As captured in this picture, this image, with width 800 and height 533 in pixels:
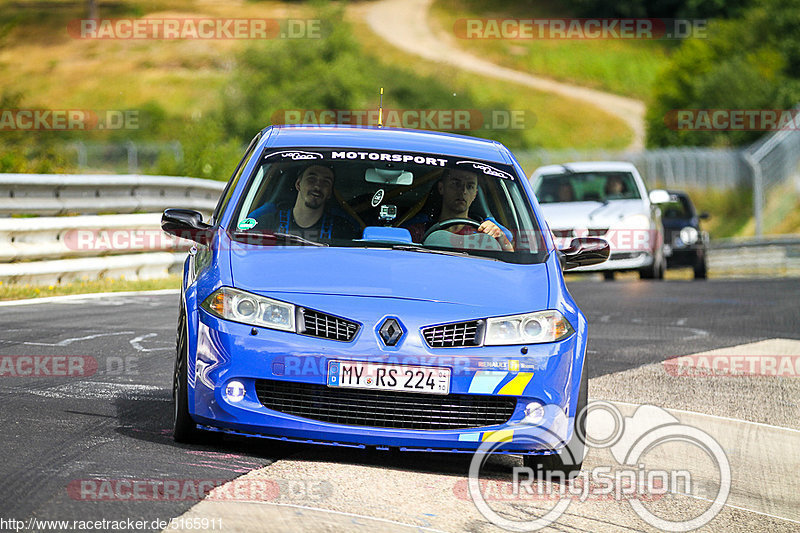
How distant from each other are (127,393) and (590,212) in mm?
11583

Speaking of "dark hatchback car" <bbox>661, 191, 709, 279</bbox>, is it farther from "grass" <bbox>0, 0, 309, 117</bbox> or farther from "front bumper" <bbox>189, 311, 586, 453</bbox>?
"grass" <bbox>0, 0, 309, 117</bbox>

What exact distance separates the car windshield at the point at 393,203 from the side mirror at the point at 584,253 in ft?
0.82

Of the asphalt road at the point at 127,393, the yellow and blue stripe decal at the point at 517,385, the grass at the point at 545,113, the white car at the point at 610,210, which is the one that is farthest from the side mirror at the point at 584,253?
the grass at the point at 545,113

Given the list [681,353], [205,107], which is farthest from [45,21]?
[681,353]

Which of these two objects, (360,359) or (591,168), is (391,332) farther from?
(591,168)

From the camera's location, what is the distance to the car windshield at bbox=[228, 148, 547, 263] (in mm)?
6762

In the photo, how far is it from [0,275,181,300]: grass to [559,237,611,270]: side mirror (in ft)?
23.6

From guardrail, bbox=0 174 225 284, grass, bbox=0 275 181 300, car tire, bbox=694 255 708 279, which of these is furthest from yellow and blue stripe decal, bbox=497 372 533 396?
car tire, bbox=694 255 708 279

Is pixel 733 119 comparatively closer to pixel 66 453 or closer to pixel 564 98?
pixel 564 98

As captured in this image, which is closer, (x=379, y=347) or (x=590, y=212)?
(x=379, y=347)

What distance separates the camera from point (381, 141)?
24.3 ft

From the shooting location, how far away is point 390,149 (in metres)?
7.26

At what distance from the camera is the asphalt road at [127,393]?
506 centimetres

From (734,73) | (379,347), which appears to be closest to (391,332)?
(379,347)
